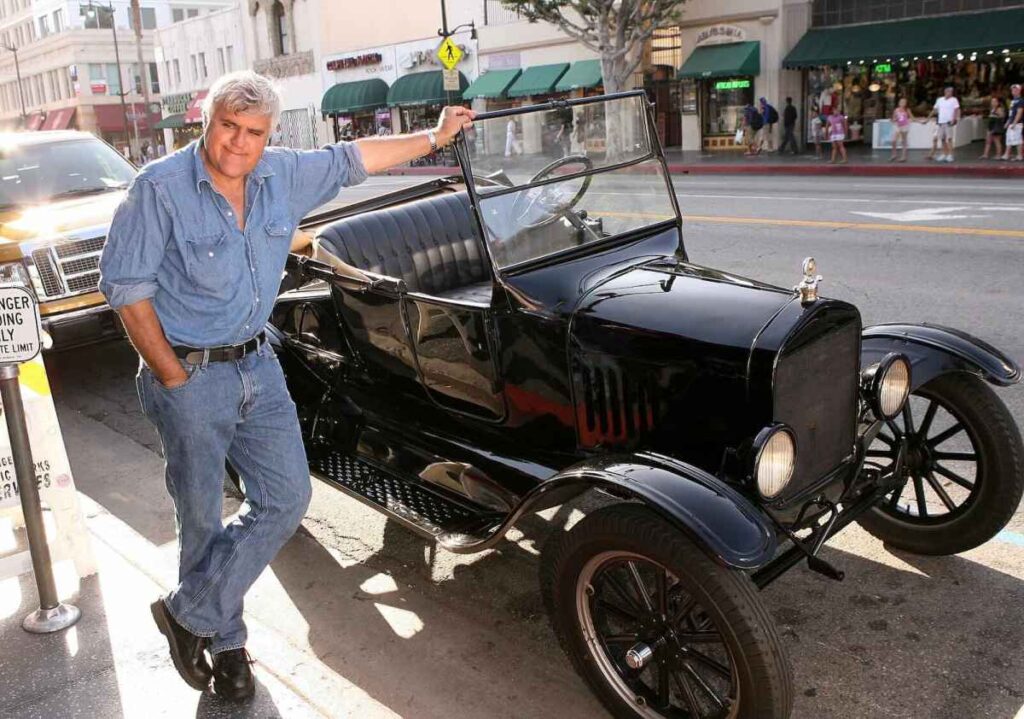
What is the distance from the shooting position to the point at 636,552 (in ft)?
8.53

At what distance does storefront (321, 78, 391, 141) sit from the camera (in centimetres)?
3706

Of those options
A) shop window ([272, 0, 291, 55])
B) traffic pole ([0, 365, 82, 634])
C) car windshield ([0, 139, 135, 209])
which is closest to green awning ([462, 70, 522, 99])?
shop window ([272, 0, 291, 55])

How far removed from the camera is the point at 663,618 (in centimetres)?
270

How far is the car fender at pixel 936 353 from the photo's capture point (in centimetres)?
348

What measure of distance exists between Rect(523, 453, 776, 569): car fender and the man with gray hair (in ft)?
3.18

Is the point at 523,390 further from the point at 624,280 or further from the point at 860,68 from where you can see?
the point at 860,68

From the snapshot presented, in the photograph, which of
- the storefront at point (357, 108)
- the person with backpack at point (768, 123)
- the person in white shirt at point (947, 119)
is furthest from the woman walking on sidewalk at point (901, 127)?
the storefront at point (357, 108)

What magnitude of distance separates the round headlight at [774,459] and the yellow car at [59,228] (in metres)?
4.86

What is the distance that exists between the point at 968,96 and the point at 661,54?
9.36m

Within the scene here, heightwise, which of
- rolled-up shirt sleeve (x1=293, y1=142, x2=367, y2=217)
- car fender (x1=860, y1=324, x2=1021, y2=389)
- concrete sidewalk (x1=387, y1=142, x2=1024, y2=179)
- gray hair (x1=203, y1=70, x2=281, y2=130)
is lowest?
car fender (x1=860, y1=324, x2=1021, y2=389)

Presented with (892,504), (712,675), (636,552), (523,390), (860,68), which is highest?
(860,68)

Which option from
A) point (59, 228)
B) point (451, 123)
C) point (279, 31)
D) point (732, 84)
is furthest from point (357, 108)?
point (451, 123)

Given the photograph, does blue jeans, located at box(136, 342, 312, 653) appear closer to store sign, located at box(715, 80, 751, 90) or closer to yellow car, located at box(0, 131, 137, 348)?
yellow car, located at box(0, 131, 137, 348)

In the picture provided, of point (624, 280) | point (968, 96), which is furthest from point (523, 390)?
point (968, 96)
